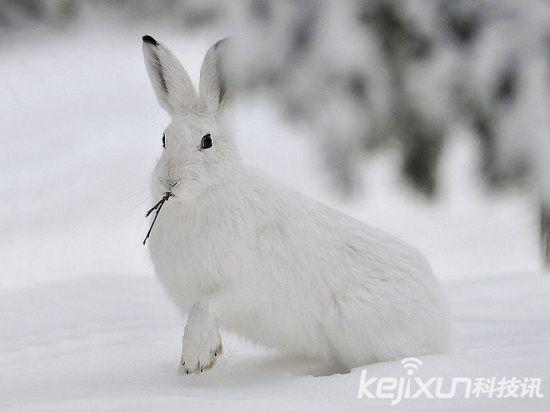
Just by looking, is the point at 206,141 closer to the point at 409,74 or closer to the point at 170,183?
the point at 170,183

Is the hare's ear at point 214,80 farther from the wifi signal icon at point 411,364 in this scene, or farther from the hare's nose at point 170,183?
the wifi signal icon at point 411,364

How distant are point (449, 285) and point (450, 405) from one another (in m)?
1.35

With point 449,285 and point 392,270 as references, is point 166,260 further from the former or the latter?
point 449,285

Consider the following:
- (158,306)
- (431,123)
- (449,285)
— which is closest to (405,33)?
(431,123)

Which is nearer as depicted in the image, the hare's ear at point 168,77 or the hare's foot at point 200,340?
the hare's foot at point 200,340

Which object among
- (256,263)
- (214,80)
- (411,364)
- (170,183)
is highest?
(214,80)

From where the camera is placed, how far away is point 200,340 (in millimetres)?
1385

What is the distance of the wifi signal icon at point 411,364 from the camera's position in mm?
1361

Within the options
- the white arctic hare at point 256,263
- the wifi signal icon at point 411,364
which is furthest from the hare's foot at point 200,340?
the wifi signal icon at point 411,364

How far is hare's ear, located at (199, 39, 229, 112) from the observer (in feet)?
4.79

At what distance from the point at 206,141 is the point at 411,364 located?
0.49m

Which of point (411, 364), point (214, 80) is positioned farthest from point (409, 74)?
point (411, 364)

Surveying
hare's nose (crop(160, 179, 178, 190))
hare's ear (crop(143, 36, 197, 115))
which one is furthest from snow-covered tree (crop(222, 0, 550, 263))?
hare's nose (crop(160, 179, 178, 190))

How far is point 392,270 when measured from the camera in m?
1.51
